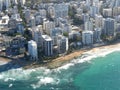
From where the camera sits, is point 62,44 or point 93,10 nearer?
point 62,44

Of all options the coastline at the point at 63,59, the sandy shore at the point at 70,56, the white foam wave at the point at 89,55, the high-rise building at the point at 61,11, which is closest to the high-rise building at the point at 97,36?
the coastline at the point at 63,59

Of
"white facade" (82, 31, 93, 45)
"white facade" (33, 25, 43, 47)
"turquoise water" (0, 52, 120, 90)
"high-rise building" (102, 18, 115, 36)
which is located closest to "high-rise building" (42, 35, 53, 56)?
"white facade" (33, 25, 43, 47)

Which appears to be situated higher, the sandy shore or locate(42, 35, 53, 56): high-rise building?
locate(42, 35, 53, 56): high-rise building

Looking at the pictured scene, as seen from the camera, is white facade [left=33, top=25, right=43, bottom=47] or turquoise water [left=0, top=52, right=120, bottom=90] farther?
white facade [left=33, top=25, right=43, bottom=47]

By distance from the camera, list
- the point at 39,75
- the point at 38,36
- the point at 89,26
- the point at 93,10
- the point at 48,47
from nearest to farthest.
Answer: the point at 39,75 < the point at 48,47 < the point at 38,36 < the point at 89,26 < the point at 93,10

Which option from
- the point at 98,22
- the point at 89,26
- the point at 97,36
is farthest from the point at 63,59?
the point at 98,22

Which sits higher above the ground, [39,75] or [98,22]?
[98,22]

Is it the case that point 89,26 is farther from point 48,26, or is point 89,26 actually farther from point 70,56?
point 70,56

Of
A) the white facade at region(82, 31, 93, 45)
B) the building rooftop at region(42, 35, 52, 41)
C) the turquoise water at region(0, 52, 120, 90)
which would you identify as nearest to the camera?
the turquoise water at region(0, 52, 120, 90)

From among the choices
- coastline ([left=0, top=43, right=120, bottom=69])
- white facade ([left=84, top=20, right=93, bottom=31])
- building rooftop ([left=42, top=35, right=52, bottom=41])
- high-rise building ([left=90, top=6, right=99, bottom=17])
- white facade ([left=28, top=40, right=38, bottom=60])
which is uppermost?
high-rise building ([left=90, top=6, right=99, bottom=17])

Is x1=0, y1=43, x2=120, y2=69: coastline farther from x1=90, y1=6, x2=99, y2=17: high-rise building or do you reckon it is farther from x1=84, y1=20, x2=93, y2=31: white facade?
x1=90, y1=6, x2=99, y2=17: high-rise building
